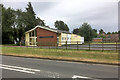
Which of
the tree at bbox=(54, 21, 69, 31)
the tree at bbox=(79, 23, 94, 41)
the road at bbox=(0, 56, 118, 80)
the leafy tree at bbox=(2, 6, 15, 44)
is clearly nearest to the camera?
the road at bbox=(0, 56, 118, 80)

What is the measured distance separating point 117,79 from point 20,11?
3891cm

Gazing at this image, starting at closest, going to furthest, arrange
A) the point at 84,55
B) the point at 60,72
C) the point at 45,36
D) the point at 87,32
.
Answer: the point at 60,72, the point at 84,55, the point at 45,36, the point at 87,32

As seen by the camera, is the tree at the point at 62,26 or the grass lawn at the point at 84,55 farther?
the tree at the point at 62,26

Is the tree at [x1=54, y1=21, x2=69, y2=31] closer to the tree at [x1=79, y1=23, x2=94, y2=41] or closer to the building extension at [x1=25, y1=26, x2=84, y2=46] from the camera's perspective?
the tree at [x1=79, y1=23, x2=94, y2=41]

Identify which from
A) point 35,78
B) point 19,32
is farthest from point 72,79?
point 19,32

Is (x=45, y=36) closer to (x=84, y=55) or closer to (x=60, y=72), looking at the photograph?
(x=84, y=55)

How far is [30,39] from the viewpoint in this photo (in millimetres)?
30844

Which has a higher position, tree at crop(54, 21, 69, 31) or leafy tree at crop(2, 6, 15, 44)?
tree at crop(54, 21, 69, 31)

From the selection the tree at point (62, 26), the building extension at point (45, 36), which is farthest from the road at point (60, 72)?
the tree at point (62, 26)

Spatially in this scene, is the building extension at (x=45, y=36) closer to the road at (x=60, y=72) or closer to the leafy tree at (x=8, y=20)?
the leafy tree at (x=8, y=20)

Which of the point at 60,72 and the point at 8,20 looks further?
the point at 8,20

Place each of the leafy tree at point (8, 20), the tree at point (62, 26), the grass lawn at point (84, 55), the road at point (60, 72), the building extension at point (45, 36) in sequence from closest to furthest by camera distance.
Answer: the road at point (60, 72)
the grass lawn at point (84, 55)
the building extension at point (45, 36)
the leafy tree at point (8, 20)
the tree at point (62, 26)

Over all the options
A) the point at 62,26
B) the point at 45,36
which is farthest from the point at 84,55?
the point at 62,26

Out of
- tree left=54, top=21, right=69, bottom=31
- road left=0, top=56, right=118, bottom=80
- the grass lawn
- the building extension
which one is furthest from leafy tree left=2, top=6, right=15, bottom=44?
tree left=54, top=21, right=69, bottom=31
